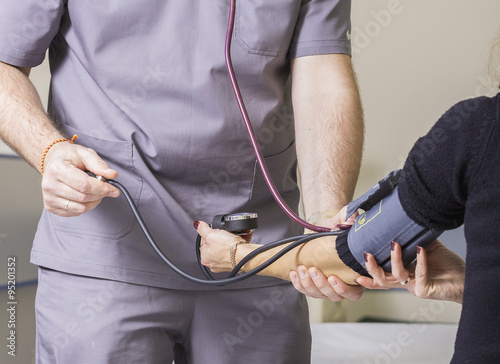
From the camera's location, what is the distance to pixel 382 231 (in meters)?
0.75

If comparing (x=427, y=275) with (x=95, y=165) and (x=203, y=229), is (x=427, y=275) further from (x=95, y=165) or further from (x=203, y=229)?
(x=95, y=165)

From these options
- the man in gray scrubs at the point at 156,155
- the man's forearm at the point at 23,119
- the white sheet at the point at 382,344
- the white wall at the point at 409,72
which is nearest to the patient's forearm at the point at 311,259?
the man in gray scrubs at the point at 156,155

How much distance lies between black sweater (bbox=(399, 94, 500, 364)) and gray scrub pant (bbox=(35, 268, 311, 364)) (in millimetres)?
521

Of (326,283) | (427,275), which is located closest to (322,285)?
(326,283)

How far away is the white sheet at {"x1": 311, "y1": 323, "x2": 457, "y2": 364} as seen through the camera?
216 cm

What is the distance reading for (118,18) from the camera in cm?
105

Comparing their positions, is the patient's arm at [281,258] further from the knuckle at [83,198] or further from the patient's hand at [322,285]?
the knuckle at [83,198]

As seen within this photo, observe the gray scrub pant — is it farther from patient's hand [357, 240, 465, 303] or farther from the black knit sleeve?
the black knit sleeve

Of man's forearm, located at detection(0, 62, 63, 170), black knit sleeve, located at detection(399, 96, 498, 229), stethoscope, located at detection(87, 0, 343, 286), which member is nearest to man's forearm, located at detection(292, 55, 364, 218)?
stethoscope, located at detection(87, 0, 343, 286)

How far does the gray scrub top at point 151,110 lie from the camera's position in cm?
105

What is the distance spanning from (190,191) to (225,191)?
2.6 inches

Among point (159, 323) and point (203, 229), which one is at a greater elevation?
point (203, 229)

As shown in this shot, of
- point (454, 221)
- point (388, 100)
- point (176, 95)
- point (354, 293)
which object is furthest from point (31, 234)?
point (388, 100)

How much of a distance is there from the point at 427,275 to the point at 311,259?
0.18 meters
